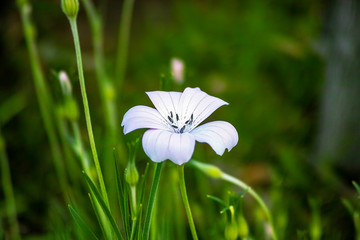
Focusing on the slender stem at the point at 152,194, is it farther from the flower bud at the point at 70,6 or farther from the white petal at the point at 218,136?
the flower bud at the point at 70,6

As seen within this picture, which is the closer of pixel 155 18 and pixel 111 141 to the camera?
pixel 111 141

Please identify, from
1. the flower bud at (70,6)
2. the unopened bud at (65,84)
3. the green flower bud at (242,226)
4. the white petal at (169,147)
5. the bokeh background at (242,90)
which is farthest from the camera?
the bokeh background at (242,90)

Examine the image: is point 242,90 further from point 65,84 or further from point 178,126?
point 178,126

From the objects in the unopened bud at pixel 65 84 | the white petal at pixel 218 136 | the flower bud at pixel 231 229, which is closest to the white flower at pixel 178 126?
the white petal at pixel 218 136

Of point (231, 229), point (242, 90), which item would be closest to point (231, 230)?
point (231, 229)

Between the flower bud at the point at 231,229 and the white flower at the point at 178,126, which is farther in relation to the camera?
the flower bud at the point at 231,229

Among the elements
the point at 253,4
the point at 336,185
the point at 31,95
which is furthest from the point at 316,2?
the point at 31,95

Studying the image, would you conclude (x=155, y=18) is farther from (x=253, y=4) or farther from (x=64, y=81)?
(x=64, y=81)
